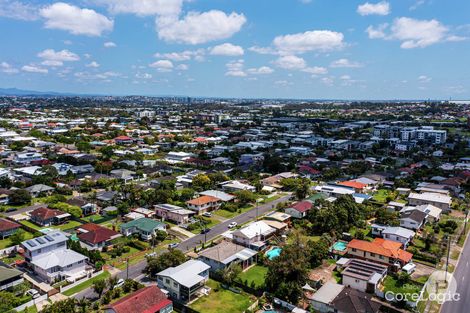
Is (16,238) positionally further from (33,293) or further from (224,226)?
(224,226)

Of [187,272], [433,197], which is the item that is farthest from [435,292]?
[433,197]

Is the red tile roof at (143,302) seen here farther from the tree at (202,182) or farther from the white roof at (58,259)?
the tree at (202,182)

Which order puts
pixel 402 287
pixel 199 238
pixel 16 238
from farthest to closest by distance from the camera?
pixel 199 238 → pixel 16 238 → pixel 402 287

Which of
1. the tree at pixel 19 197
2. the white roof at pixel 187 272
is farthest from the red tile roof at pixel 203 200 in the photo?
the tree at pixel 19 197

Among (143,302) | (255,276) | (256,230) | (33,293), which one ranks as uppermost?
(256,230)

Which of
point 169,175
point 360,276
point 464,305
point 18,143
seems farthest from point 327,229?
point 18,143
